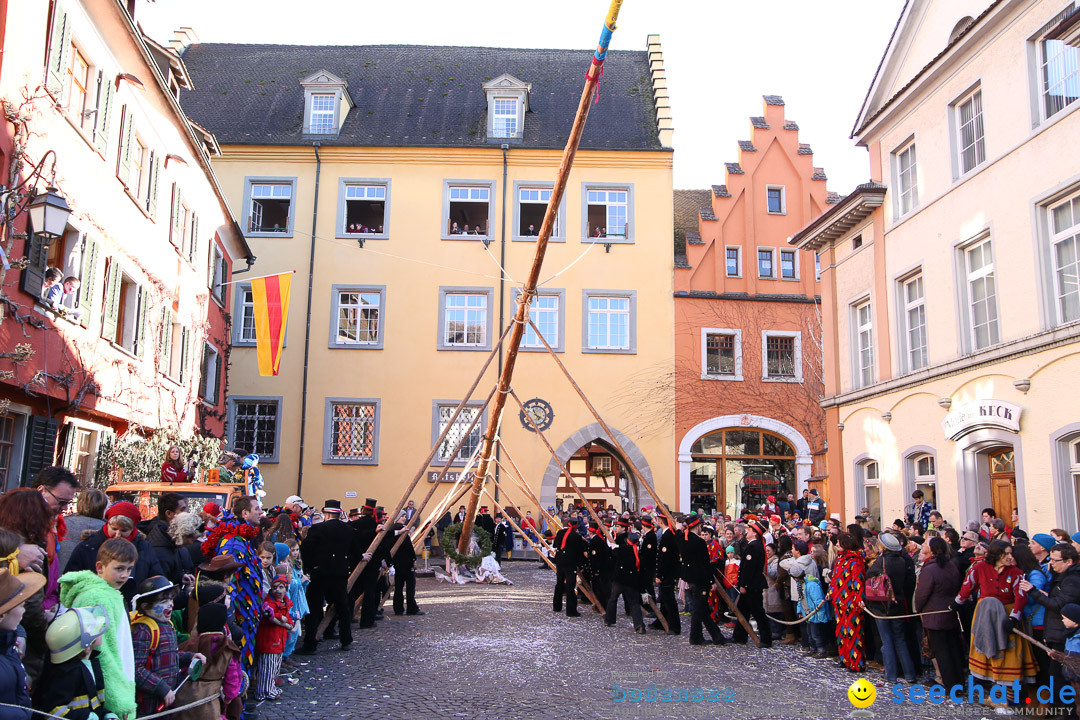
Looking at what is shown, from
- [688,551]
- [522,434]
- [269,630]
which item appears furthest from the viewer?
[522,434]

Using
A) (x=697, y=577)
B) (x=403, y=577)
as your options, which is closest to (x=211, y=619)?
(x=697, y=577)

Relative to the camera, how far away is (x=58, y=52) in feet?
41.5

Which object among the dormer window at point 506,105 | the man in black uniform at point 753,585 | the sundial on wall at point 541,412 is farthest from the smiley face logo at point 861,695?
the dormer window at point 506,105

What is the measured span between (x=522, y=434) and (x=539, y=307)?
4.04 meters

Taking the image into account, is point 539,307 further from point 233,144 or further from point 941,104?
point 941,104

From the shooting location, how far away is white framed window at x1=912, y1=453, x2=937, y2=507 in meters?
16.5

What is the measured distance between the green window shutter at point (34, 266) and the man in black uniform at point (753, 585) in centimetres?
1004

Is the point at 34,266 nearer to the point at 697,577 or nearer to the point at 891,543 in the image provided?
the point at 697,577

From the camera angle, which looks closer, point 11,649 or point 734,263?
point 11,649

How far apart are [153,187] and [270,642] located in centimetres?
1217

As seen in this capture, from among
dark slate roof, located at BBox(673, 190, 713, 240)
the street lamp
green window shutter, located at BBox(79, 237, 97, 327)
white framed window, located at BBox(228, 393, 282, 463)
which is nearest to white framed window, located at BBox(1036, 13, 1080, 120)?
the street lamp

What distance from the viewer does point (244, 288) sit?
28.8 m

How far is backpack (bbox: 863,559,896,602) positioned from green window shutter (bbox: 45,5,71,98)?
12.0 meters

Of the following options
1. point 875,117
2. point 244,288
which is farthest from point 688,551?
point 244,288
